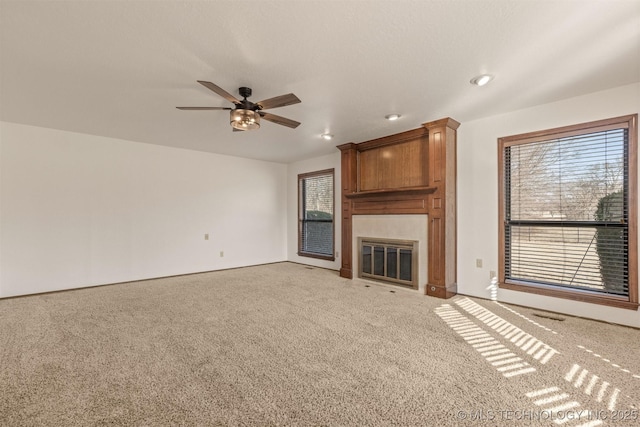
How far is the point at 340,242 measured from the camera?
18.8 feet

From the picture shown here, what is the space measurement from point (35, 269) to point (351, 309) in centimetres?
446

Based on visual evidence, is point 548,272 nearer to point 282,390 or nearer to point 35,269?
point 282,390

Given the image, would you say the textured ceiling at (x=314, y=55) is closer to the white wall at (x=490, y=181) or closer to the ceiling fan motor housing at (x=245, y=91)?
the ceiling fan motor housing at (x=245, y=91)

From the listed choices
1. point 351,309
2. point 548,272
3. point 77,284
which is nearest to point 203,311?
point 351,309

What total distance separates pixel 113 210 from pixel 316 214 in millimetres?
3694

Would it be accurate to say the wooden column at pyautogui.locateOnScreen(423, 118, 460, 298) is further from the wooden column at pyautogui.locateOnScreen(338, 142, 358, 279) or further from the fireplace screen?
the wooden column at pyautogui.locateOnScreen(338, 142, 358, 279)

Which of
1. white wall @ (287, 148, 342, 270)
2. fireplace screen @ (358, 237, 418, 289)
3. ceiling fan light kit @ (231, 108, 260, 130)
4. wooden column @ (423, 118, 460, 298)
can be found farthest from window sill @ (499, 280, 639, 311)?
ceiling fan light kit @ (231, 108, 260, 130)

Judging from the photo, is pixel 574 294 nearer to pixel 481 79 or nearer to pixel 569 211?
pixel 569 211

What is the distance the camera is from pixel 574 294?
311cm

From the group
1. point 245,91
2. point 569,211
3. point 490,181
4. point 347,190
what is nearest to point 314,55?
point 245,91

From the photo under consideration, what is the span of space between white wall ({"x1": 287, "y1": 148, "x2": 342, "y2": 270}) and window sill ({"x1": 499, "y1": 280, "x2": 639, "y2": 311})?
298 cm

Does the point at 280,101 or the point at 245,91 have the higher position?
the point at 245,91

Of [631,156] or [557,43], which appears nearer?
[557,43]

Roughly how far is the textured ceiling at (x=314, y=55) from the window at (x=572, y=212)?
1.79 ft
